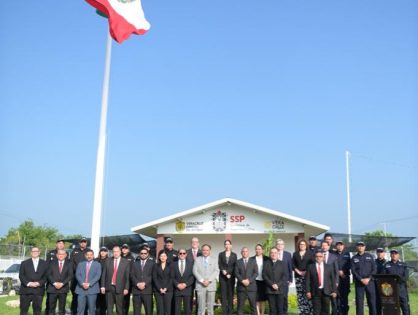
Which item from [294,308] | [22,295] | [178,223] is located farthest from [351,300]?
[22,295]

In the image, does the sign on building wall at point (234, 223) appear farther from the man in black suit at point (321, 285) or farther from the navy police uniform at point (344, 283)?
the man in black suit at point (321, 285)

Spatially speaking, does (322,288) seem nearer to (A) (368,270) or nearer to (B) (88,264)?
(A) (368,270)

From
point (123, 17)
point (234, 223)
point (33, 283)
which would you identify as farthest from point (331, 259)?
point (234, 223)

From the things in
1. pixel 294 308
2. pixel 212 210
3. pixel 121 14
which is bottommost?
pixel 294 308

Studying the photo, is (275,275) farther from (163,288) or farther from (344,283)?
(163,288)

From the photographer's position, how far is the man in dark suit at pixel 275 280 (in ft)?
32.5

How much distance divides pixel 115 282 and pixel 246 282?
279 cm

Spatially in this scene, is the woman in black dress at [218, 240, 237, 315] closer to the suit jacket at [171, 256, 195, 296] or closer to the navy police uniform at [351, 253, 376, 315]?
the suit jacket at [171, 256, 195, 296]

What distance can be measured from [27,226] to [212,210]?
4690cm

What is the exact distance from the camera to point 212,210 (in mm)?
19516

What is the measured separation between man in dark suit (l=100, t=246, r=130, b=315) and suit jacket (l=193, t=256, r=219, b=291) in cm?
149

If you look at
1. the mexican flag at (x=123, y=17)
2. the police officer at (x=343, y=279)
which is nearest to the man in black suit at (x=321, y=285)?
the police officer at (x=343, y=279)

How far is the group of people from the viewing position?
32.4 feet

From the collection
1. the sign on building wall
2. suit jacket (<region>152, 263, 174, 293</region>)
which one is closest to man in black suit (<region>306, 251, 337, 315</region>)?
suit jacket (<region>152, 263, 174, 293</region>)
